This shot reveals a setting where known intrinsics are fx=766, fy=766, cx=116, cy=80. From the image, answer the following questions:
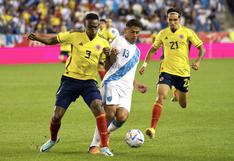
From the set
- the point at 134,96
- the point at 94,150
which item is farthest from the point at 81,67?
the point at 134,96

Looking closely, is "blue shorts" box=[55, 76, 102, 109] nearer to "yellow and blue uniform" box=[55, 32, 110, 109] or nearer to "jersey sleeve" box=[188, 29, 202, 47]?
"yellow and blue uniform" box=[55, 32, 110, 109]

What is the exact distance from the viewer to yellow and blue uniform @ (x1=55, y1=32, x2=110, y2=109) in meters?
11.1

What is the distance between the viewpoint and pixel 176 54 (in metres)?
14.4

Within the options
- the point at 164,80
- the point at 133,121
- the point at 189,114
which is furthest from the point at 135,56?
the point at 189,114

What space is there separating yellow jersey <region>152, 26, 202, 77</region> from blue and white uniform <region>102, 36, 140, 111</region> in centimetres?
250

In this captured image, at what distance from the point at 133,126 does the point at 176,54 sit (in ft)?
5.49

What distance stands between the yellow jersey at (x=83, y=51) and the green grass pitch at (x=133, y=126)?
3.96 feet

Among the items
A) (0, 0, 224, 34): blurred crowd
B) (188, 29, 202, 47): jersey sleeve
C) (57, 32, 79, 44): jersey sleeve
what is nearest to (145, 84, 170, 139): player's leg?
(188, 29, 202, 47): jersey sleeve

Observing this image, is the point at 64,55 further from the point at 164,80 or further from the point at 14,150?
the point at 14,150

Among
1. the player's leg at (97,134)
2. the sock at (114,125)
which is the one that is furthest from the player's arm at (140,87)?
the sock at (114,125)

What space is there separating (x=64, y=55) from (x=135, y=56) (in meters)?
21.4

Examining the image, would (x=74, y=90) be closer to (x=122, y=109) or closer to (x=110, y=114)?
(x=110, y=114)

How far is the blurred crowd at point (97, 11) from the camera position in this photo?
37.4 metres

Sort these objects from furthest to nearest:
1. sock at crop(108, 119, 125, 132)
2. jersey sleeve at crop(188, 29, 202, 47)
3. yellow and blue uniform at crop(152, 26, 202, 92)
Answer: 1. jersey sleeve at crop(188, 29, 202, 47)
2. yellow and blue uniform at crop(152, 26, 202, 92)
3. sock at crop(108, 119, 125, 132)
